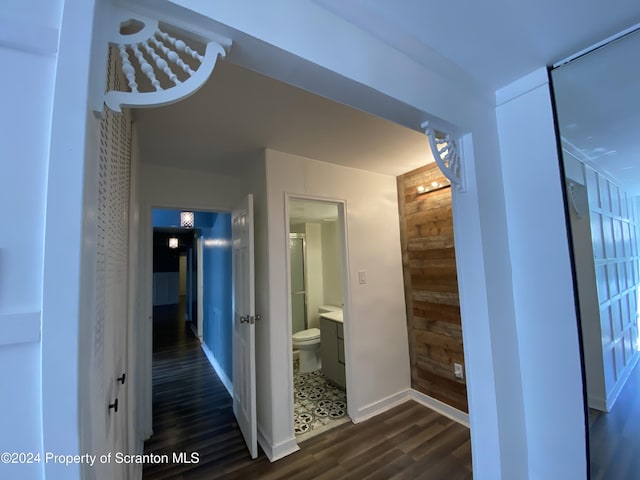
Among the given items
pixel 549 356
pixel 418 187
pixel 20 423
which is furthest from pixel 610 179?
pixel 20 423

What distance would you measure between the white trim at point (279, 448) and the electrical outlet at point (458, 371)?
1488 mm

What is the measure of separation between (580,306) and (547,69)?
109 cm

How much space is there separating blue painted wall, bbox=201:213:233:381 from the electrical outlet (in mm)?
2413

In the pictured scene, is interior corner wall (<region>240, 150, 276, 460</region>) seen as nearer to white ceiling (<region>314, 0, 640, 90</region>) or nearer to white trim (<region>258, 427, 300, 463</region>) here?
white trim (<region>258, 427, 300, 463</region>)

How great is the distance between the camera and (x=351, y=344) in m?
2.48

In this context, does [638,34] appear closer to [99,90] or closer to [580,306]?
[580,306]

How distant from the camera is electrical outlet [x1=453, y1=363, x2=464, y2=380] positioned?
92.0 inches

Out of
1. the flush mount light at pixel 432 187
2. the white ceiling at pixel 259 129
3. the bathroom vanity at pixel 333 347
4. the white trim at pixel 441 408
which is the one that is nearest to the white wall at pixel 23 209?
the white ceiling at pixel 259 129

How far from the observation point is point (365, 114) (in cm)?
170

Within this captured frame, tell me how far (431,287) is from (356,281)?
2.44 ft

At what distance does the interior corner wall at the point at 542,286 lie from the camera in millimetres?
1162

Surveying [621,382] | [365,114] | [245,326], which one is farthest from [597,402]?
[245,326]

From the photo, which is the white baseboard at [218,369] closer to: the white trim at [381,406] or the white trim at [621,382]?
the white trim at [381,406]

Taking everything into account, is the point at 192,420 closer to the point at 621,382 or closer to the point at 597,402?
the point at 597,402
